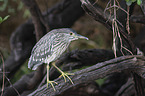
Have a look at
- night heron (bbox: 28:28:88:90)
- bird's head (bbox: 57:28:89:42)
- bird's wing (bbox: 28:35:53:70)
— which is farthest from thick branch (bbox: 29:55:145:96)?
bird's head (bbox: 57:28:89:42)

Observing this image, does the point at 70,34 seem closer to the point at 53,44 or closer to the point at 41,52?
the point at 53,44

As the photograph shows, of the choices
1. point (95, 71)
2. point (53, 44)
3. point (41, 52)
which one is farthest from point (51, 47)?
point (95, 71)

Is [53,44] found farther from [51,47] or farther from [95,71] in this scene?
[95,71]

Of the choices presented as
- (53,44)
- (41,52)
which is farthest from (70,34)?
(41,52)

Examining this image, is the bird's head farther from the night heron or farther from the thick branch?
the thick branch

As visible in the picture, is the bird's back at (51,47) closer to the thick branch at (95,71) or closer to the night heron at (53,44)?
the night heron at (53,44)

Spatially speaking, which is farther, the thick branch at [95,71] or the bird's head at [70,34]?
the thick branch at [95,71]

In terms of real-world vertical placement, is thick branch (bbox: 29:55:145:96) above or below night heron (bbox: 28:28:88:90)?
below

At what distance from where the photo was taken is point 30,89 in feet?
8.54

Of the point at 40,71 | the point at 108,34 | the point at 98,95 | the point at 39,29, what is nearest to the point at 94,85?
the point at 98,95

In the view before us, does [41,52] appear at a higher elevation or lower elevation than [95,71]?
higher

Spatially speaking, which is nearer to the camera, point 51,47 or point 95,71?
point 51,47

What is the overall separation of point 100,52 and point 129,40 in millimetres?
515

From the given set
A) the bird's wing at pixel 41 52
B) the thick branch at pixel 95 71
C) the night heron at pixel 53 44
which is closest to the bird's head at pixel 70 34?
the night heron at pixel 53 44
